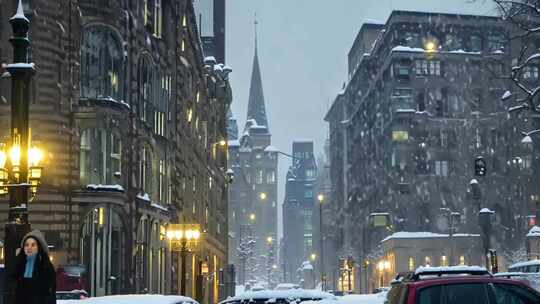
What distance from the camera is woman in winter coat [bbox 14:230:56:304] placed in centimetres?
1038

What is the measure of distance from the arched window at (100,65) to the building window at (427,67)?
59.3 m

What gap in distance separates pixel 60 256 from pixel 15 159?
17.1 metres

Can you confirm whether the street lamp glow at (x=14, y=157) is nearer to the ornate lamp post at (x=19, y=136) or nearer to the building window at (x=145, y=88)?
the ornate lamp post at (x=19, y=136)

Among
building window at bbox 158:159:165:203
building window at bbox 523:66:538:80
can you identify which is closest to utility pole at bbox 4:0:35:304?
building window at bbox 158:159:165:203

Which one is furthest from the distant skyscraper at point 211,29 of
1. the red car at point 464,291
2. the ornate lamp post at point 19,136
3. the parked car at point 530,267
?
the red car at point 464,291

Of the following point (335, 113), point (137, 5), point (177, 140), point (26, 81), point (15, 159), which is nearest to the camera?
point (26, 81)

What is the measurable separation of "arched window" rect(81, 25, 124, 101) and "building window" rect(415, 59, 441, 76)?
59.3 m

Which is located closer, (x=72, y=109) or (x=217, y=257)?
(x=72, y=109)

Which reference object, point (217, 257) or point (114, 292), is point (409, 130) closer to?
point (217, 257)

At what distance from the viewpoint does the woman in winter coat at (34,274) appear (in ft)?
34.0

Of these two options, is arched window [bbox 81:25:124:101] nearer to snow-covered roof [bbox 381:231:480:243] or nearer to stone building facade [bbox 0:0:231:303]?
stone building facade [bbox 0:0:231:303]

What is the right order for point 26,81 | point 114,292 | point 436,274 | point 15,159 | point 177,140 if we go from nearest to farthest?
point 436,274
point 26,81
point 15,159
point 114,292
point 177,140

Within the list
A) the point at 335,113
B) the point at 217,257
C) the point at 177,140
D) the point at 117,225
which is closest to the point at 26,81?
the point at 117,225

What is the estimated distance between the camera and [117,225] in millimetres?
34250
